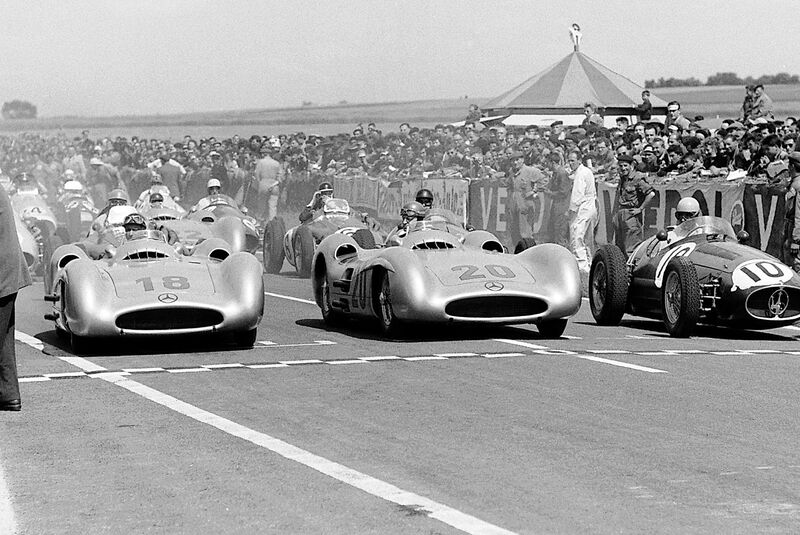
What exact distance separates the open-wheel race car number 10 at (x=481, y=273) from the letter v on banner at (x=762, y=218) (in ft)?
18.8

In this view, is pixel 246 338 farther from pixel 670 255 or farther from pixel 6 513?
pixel 6 513

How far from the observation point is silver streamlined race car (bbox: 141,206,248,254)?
19.6 m

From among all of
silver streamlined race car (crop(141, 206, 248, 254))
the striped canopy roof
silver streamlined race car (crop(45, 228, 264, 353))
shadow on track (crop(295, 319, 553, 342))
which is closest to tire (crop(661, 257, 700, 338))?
shadow on track (crop(295, 319, 553, 342))

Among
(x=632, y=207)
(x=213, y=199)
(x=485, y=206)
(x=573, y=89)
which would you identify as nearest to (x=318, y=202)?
(x=213, y=199)

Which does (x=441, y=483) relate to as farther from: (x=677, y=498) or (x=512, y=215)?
(x=512, y=215)

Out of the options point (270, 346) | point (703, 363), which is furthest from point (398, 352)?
point (703, 363)

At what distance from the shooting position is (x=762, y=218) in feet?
58.1

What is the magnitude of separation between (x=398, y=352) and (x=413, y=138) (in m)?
20.6

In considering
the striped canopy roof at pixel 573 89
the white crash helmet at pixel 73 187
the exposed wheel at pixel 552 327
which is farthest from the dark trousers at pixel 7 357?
the striped canopy roof at pixel 573 89

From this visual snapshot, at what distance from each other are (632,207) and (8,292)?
13.5 metres

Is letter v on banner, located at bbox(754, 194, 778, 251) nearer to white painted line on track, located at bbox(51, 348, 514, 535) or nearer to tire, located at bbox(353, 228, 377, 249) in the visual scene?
tire, located at bbox(353, 228, 377, 249)

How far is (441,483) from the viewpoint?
6.39 meters

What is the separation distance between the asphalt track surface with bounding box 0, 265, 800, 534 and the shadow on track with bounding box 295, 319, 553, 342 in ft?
1.45

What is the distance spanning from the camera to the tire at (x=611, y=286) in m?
14.7
